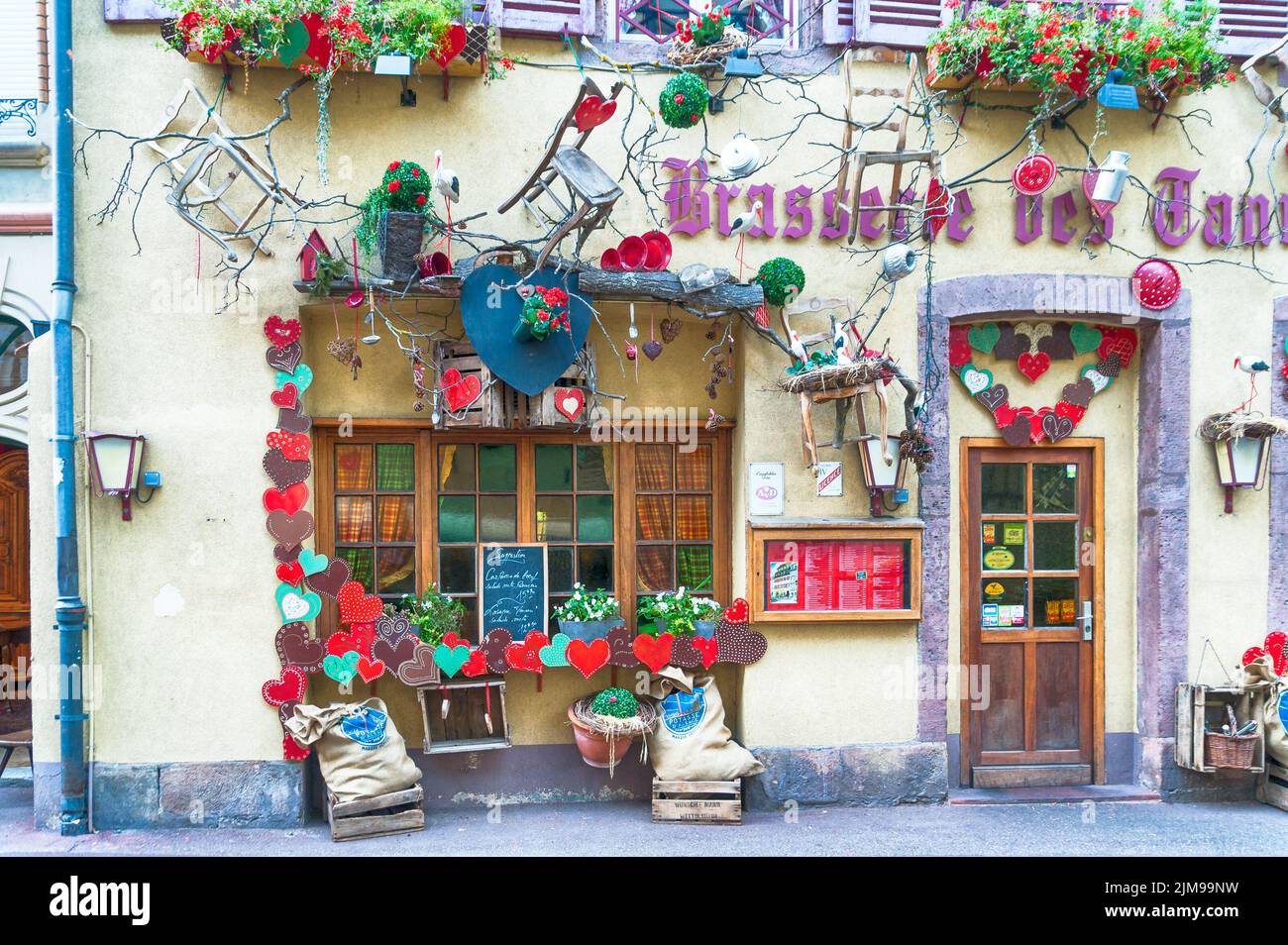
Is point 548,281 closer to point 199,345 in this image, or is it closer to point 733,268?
point 733,268

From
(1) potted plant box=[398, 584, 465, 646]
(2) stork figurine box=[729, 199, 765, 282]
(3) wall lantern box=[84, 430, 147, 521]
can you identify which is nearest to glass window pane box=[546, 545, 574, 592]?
(1) potted plant box=[398, 584, 465, 646]

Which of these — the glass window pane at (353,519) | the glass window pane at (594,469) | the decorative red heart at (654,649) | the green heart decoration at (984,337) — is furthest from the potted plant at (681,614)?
the green heart decoration at (984,337)

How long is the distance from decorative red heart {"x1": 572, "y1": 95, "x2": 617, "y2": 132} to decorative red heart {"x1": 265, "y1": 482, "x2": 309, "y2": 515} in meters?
2.65

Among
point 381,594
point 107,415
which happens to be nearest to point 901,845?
point 381,594

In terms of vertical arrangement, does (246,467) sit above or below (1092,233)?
below

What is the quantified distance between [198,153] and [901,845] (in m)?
5.54

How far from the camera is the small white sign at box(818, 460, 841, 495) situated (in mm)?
5484

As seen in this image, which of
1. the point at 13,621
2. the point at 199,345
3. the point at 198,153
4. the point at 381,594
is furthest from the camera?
the point at 13,621

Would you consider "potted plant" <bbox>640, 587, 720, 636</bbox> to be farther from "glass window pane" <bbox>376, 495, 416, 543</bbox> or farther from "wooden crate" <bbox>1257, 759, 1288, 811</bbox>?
"wooden crate" <bbox>1257, 759, 1288, 811</bbox>

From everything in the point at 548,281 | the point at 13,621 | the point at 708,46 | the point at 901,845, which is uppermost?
the point at 708,46

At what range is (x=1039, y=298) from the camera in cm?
557

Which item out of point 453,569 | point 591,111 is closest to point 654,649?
point 453,569

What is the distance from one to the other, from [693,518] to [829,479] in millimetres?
932

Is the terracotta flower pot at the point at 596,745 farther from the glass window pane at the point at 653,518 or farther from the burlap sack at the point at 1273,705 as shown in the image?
the burlap sack at the point at 1273,705
